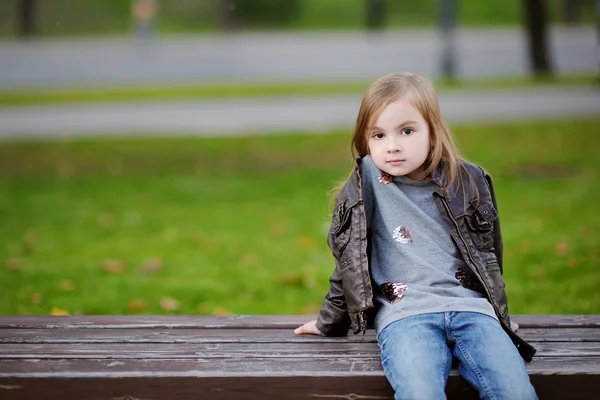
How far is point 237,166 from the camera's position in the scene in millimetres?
9305

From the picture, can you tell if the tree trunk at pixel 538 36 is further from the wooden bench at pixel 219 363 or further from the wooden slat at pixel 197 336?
the wooden bench at pixel 219 363

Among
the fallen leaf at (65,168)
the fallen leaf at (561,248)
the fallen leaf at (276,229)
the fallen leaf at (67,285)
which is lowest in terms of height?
the fallen leaf at (561,248)

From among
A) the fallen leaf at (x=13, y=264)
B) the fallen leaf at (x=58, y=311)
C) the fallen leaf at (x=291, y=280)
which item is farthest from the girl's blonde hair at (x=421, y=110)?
the fallen leaf at (x=13, y=264)

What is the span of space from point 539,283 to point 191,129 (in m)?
6.63

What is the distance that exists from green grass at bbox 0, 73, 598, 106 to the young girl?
11.8 metres

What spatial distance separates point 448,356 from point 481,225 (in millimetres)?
484

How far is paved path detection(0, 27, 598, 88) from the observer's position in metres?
18.6

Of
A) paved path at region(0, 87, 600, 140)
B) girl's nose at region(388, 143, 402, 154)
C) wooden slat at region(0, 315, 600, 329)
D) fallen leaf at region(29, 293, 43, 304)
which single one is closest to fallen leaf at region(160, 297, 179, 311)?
fallen leaf at region(29, 293, 43, 304)

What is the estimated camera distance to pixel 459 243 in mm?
3016

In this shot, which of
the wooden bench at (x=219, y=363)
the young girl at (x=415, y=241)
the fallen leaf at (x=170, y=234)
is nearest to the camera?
the wooden bench at (x=219, y=363)

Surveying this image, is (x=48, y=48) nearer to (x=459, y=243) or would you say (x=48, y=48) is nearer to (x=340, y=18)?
(x=340, y=18)

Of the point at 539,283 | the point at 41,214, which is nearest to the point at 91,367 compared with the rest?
the point at 539,283

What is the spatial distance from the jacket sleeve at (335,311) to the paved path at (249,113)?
7860 millimetres

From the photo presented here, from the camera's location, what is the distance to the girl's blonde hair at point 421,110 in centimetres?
308
